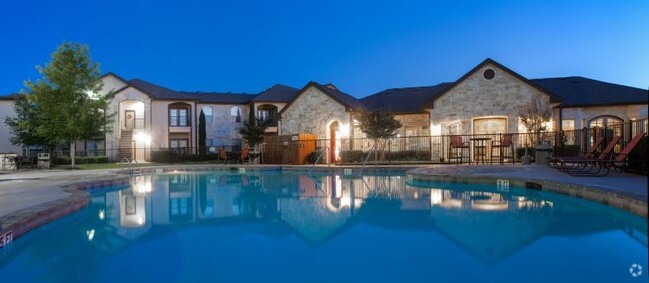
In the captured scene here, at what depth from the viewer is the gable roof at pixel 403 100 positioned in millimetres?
22953

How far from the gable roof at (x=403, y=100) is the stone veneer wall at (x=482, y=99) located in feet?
4.99

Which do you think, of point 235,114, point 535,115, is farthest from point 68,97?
point 535,115

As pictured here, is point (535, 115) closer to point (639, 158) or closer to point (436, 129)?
point (436, 129)

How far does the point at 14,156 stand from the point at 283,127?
45.8ft

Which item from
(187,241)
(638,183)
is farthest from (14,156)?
(638,183)

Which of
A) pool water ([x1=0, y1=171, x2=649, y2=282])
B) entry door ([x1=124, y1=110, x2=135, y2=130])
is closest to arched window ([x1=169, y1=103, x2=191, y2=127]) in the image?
entry door ([x1=124, y1=110, x2=135, y2=130])

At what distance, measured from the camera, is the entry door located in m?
29.7

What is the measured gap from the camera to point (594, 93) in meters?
20.5

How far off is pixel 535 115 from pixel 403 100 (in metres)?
8.37

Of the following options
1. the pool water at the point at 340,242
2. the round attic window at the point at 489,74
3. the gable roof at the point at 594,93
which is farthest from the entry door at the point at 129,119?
the gable roof at the point at 594,93

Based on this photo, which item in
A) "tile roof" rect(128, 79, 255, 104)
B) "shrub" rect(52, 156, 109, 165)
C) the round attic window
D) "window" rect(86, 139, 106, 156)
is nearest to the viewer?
the round attic window

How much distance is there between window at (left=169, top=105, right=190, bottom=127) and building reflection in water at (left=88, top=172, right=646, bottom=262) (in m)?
20.5

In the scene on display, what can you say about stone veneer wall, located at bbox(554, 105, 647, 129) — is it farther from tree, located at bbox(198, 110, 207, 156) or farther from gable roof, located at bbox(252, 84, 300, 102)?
tree, located at bbox(198, 110, 207, 156)

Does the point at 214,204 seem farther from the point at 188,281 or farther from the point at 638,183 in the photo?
the point at 638,183
